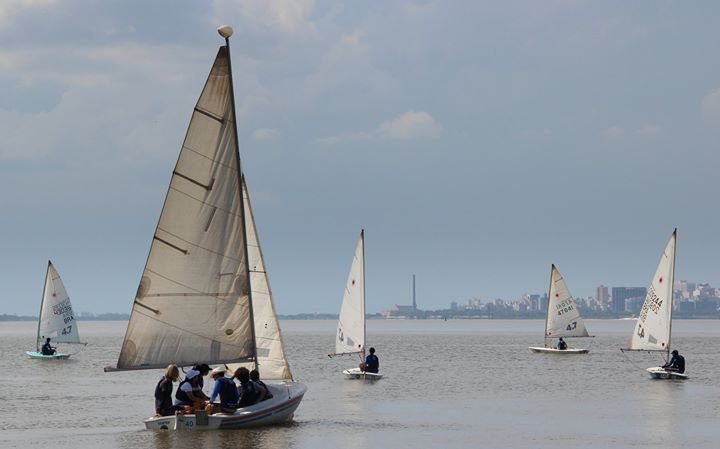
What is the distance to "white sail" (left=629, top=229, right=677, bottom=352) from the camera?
6856 centimetres

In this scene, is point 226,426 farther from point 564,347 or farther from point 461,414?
point 564,347

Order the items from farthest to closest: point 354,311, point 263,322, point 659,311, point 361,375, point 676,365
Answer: point 354,311
point 659,311
point 361,375
point 676,365
point 263,322

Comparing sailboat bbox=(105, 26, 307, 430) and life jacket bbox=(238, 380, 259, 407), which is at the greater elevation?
sailboat bbox=(105, 26, 307, 430)

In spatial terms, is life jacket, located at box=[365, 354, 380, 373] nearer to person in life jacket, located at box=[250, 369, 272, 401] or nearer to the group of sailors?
person in life jacket, located at box=[250, 369, 272, 401]

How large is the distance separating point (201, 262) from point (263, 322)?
639cm

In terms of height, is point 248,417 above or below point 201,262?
below

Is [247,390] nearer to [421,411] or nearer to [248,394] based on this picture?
[248,394]

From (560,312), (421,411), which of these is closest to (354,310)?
(421,411)

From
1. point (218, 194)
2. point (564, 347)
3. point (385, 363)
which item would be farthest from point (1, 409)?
point (564, 347)

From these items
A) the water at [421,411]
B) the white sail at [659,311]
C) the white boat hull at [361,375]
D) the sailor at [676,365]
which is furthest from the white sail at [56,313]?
the sailor at [676,365]

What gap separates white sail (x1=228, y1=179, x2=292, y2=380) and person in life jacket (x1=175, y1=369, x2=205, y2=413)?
203cm

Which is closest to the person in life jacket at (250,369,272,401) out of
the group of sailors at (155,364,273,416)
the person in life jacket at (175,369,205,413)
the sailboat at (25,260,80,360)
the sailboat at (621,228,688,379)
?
the group of sailors at (155,364,273,416)

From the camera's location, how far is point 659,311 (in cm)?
6906

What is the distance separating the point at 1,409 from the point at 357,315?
25869mm
